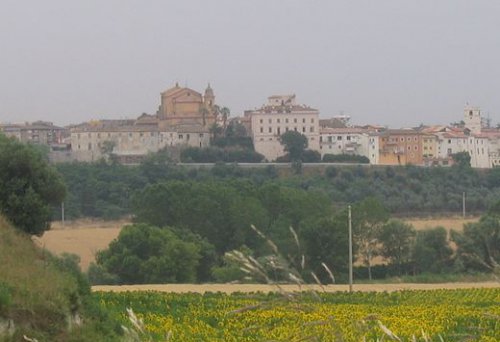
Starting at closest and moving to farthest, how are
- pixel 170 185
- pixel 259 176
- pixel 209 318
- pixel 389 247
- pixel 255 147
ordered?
1. pixel 209 318
2. pixel 389 247
3. pixel 170 185
4. pixel 259 176
5. pixel 255 147

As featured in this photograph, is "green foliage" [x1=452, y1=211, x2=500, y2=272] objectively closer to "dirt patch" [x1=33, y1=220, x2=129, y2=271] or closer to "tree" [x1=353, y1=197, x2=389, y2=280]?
"tree" [x1=353, y1=197, x2=389, y2=280]

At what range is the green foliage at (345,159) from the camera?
93.1 meters

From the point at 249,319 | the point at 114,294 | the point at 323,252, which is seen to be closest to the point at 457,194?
the point at 323,252

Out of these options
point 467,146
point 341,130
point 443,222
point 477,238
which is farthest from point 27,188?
point 467,146

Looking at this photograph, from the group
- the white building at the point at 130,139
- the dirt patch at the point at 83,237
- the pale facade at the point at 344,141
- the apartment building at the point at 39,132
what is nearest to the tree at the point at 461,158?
the pale facade at the point at 344,141

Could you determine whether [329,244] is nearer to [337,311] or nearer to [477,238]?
[477,238]

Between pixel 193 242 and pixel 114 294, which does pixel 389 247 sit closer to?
pixel 193 242

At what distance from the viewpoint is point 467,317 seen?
19.6 m

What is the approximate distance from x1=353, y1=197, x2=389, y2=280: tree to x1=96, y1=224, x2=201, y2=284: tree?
704cm

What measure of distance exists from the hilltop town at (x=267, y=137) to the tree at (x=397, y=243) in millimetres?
54112

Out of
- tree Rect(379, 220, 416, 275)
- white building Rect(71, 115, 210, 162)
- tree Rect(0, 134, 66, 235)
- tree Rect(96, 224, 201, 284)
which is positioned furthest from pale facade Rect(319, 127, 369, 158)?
tree Rect(0, 134, 66, 235)

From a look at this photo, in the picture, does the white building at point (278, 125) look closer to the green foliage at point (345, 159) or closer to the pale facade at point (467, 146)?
the green foliage at point (345, 159)

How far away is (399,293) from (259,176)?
53064mm

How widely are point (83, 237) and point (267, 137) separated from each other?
172 feet
